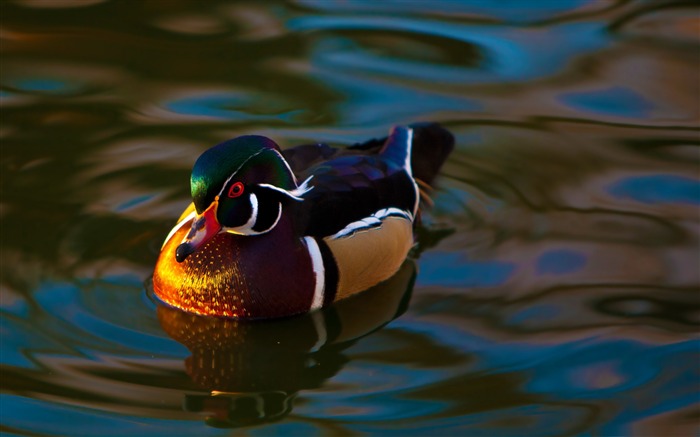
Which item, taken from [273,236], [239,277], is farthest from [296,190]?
[239,277]

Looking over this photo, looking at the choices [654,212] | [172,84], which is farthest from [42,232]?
[654,212]

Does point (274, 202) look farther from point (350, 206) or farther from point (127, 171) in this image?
point (127, 171)

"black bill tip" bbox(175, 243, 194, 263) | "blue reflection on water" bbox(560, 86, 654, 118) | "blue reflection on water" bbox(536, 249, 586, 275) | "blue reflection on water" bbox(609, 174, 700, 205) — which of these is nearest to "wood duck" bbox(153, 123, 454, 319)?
"black bill tip" bbox(175, 243, 194, 263)

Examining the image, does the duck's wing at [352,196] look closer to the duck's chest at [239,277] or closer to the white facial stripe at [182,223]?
the duck's chest at [239,277]

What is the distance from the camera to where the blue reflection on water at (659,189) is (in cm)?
721

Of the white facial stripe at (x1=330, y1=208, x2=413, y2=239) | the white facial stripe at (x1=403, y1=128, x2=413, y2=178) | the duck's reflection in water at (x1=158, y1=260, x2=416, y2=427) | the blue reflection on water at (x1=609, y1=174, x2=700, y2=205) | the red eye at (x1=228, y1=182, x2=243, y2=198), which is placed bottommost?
the duck's reflection in water at (x1=158, y1=260, x2=416, y2=427)

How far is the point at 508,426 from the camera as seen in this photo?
5250 millimetres

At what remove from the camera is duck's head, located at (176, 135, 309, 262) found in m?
5.69

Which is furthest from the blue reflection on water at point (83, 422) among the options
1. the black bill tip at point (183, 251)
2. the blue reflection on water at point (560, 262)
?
the blue reflection on water at point (560, 262)

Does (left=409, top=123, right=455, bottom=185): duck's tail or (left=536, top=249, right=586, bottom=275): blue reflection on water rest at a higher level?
(left=409, top=123, right=455, bottom=185): duck's tail

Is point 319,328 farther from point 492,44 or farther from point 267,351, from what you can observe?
point 492,44

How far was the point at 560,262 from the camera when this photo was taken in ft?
21.4

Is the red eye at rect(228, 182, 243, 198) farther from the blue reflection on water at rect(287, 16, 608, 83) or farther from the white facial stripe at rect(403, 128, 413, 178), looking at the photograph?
the blue reflection on water at rect(287, 16, 608, 83)

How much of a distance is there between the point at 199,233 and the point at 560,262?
197cm
